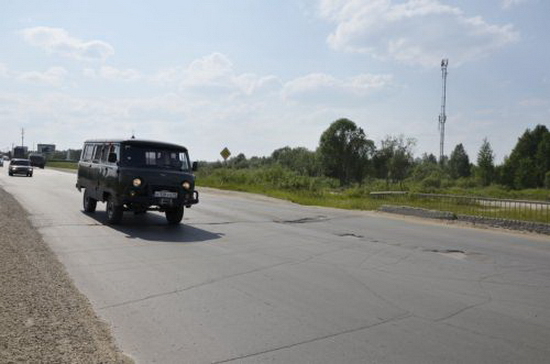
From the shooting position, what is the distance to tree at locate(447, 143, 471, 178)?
376 ft

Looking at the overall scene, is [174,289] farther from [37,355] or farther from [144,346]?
[37,355]

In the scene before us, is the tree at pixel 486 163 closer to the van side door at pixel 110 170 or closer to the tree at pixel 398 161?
the tree at pixel 398 161

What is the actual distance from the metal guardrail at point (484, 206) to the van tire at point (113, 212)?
1238 cm

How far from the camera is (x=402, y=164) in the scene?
72188mm

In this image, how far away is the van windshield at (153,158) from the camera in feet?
45.0

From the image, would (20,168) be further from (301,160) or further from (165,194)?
(301,160)

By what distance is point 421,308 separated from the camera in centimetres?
645

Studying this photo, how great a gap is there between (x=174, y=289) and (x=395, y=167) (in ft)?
221

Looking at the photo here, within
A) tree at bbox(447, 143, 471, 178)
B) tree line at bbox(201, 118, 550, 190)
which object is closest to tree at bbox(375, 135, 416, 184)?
tree line at bbox(201, 118, 550, 190)

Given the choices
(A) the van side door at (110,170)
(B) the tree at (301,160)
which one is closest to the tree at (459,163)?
(B) the tree at (301,160)

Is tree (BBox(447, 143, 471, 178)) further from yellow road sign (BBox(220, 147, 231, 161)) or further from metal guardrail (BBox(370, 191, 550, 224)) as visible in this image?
Answer: metal guardrail (BBox(370, 191, 550, 224))

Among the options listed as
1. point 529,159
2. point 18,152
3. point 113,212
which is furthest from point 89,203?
point 529,159

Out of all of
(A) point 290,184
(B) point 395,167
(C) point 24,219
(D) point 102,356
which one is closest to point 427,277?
(D) point 102,356

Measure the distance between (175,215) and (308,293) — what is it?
834 cm
